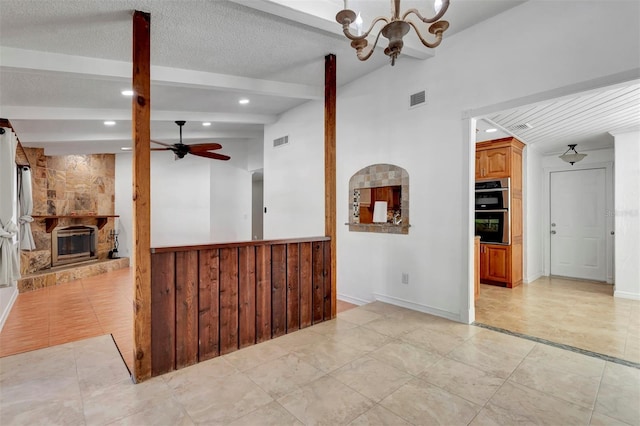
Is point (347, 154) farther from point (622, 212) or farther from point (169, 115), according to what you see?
point (622, 212)

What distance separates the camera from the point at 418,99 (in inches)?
152

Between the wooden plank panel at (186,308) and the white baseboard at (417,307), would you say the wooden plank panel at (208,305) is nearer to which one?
the wooden plank panel at (186,308)

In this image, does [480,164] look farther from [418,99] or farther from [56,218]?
[56,218]

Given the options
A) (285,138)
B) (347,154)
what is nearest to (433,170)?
(347,154)

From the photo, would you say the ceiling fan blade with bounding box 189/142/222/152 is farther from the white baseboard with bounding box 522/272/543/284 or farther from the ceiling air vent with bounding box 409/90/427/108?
the white baseboard with bounding box 522/272/543/284

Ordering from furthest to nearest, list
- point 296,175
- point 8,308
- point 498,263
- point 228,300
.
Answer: point 296,175, point 498,263, point 8,308, point 228,300

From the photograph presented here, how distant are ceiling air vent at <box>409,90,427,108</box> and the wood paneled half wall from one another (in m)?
2.00

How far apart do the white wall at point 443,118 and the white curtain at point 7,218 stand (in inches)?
154

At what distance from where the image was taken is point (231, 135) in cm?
709

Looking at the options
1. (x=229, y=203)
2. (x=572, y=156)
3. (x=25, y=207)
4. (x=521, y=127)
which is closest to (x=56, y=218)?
(x=25, y=207)

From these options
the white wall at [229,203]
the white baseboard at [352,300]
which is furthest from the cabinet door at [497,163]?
the white wall at [229,203]

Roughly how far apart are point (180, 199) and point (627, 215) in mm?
8733

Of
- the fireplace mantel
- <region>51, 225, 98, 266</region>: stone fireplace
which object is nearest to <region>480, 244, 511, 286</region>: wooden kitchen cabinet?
the fireplace mantel

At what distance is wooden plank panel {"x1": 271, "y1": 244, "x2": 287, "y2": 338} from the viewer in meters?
3.17
